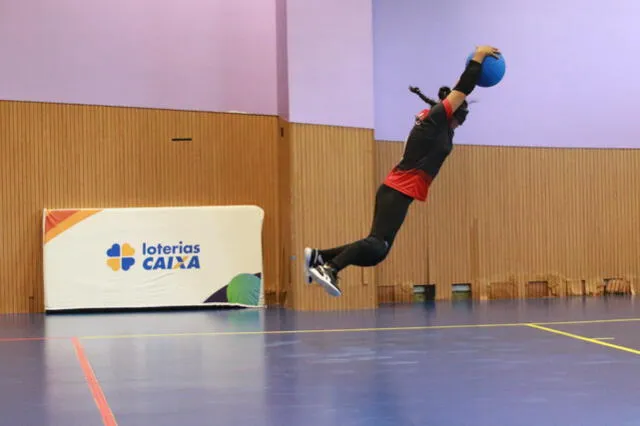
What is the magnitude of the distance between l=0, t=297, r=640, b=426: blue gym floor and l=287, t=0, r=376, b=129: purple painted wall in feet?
9.26

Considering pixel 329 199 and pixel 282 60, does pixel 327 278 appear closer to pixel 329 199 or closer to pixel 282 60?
pixel 329 199

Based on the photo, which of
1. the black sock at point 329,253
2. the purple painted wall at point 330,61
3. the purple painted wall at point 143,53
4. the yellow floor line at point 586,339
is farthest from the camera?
the purple painted wall at point 143,53

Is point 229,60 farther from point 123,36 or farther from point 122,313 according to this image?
point 122,313

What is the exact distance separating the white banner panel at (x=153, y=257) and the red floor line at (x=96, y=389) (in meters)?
3.61

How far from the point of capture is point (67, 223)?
35.3ft

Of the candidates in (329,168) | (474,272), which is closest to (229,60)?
(329,168)

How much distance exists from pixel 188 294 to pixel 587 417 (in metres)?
7.49

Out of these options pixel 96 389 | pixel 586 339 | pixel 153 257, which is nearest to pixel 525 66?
pixel 586 339

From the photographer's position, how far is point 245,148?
1160cm

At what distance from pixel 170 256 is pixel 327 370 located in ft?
18.6

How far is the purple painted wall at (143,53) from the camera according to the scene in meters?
10.8

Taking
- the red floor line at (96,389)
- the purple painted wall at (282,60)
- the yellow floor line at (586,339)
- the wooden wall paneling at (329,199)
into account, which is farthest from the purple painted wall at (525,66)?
the red floor line at (96,389)

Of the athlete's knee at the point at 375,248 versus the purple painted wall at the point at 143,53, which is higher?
the purple painted wall at the point at 143,53

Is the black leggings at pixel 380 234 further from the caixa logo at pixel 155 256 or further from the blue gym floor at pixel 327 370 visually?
the caixa logo at pixel 155 256
